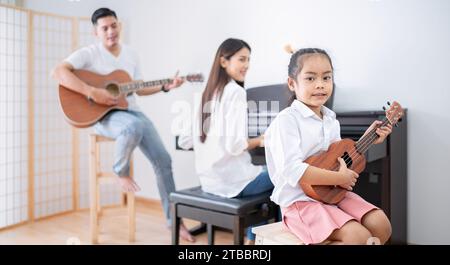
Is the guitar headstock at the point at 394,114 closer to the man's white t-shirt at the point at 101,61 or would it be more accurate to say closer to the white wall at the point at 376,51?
the white wall at the point at 376,51

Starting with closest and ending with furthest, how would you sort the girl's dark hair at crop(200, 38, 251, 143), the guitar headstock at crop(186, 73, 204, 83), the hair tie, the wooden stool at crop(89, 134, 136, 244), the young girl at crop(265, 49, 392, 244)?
the young girl at crop(265, 49, 392, 244)
the hair tie
the girl's dark hair at crop(200, 38, 251, 143)
the guitar headstock at crop(186, 73, 204, 83)
the wooden stool at crop(89, 134, 136, 244)

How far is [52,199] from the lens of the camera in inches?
57.4

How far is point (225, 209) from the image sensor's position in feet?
4.32

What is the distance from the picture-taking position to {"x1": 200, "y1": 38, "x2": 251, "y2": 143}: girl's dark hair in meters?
1.17

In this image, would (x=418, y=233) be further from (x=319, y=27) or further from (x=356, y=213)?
(x=319, y=27)

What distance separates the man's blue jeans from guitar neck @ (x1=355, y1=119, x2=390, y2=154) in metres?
0.77

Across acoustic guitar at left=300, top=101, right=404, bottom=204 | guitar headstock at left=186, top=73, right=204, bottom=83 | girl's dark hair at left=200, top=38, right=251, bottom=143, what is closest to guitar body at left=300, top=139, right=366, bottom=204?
acoustic guitar at left=300, top=101, right=404, bottom=204

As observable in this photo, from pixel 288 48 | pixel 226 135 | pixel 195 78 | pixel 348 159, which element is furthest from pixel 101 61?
pixel 348 159

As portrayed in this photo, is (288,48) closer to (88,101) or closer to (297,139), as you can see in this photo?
(297,139)

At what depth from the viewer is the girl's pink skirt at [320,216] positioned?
0.86 meters

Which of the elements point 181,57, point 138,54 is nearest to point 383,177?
point 181,57

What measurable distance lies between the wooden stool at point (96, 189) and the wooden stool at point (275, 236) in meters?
0.68

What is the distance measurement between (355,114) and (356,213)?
27 centimetres

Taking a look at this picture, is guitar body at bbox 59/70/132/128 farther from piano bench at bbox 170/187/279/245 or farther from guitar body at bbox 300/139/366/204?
guitar body at bbox 300/139/366/204
